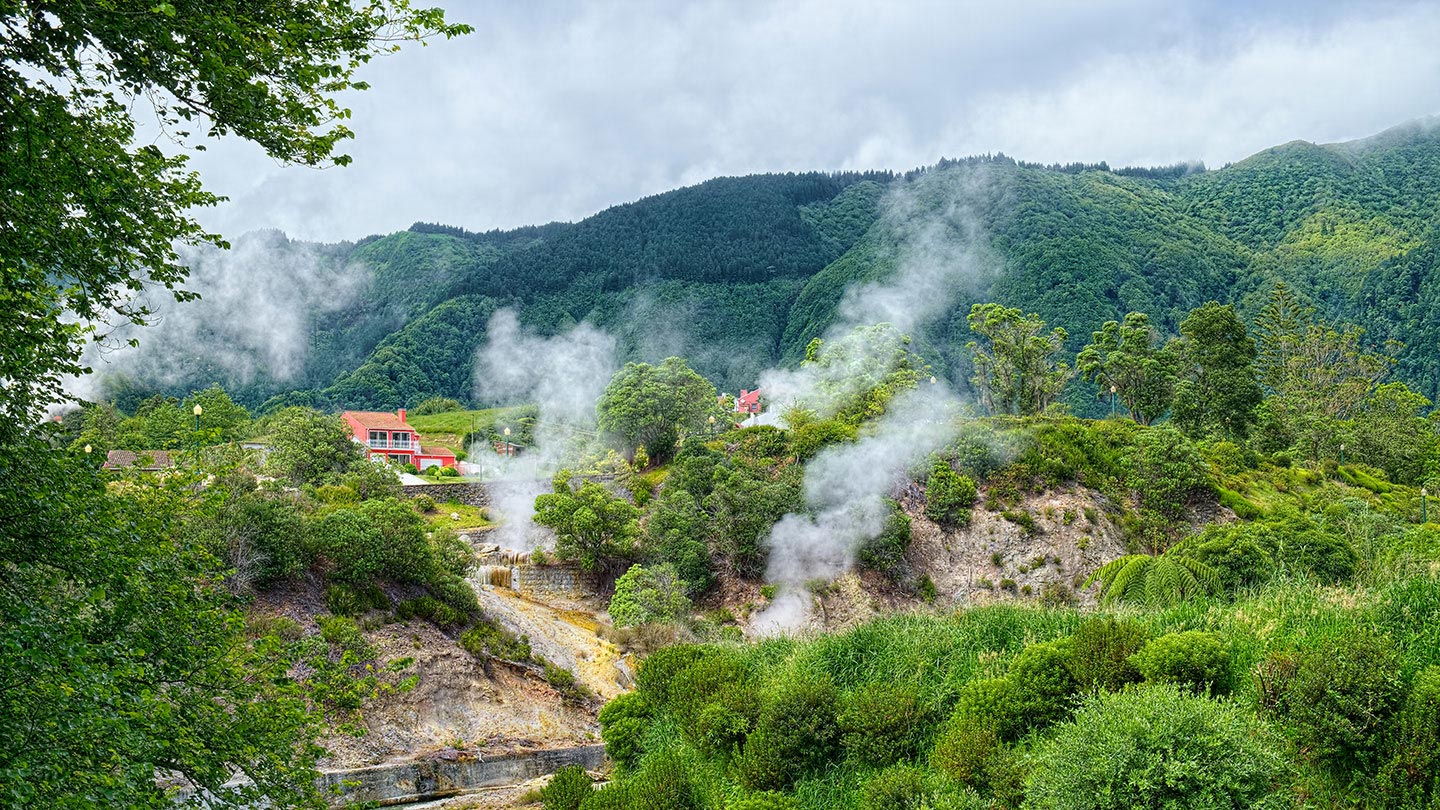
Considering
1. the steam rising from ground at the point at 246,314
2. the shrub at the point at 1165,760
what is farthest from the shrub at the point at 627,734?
the steam rising from ground at the point at 246,314

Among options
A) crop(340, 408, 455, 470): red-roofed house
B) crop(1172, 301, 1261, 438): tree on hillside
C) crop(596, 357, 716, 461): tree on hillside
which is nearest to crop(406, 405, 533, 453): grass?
crop(340, 408, 455, 470): red-roofed house

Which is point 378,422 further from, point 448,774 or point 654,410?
point 448,774

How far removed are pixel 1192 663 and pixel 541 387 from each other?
88210 millimetres

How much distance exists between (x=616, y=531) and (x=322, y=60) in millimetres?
25203

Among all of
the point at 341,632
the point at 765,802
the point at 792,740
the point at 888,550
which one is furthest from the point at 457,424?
the point at 765,802

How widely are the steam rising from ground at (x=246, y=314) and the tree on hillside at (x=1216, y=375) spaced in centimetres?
8409

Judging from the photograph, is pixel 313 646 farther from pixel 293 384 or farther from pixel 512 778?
pixel 293 384

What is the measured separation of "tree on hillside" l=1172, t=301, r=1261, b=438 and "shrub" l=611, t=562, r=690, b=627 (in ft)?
89.8

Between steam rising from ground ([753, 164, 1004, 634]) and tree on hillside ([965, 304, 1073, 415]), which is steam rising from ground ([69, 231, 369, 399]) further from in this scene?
tree on hillside ([965, 304, 1073, 415])

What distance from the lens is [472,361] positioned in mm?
102500

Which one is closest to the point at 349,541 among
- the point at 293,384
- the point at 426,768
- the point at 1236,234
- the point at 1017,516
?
the point at 426,768

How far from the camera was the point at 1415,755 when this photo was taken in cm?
600

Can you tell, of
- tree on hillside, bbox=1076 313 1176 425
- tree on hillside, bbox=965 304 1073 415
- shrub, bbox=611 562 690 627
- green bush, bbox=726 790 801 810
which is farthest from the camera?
tree on hillside, bbox=1076 313 1176 425

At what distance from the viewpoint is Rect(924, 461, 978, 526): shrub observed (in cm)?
2781
